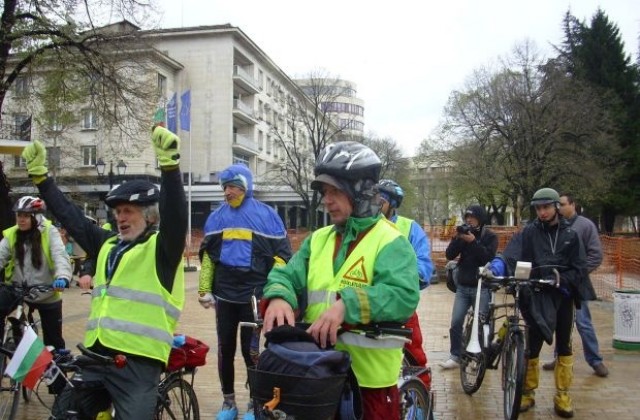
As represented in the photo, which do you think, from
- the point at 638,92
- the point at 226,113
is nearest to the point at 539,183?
the point at 638,92

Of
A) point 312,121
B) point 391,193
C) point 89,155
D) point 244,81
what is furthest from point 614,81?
point 391,193

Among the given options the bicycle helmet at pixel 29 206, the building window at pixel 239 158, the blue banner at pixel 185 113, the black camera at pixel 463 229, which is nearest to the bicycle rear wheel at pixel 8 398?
the bicycle helmet at pixel 29 206

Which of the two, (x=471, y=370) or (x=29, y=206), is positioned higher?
(x=29, y=206)

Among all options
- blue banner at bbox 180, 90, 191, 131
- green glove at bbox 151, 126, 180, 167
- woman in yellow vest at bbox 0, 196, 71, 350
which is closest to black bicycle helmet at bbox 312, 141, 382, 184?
green glove at bbox 151, 126, 180, 167

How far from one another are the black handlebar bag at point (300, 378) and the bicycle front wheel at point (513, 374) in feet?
11.1

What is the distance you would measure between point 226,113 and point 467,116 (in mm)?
19225

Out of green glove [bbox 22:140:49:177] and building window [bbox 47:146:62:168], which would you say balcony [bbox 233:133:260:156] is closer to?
building window [bbox 47:146:62:168]

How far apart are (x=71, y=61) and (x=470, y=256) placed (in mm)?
11086

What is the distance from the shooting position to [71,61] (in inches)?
571

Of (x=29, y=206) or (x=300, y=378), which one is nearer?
(x=300, y=378)

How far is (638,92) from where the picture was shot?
4019cm

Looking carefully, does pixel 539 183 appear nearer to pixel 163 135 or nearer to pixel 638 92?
pixel 638 92

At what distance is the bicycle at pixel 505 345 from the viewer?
17.7 feet

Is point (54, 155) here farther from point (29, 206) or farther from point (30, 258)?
point (29, 206)
